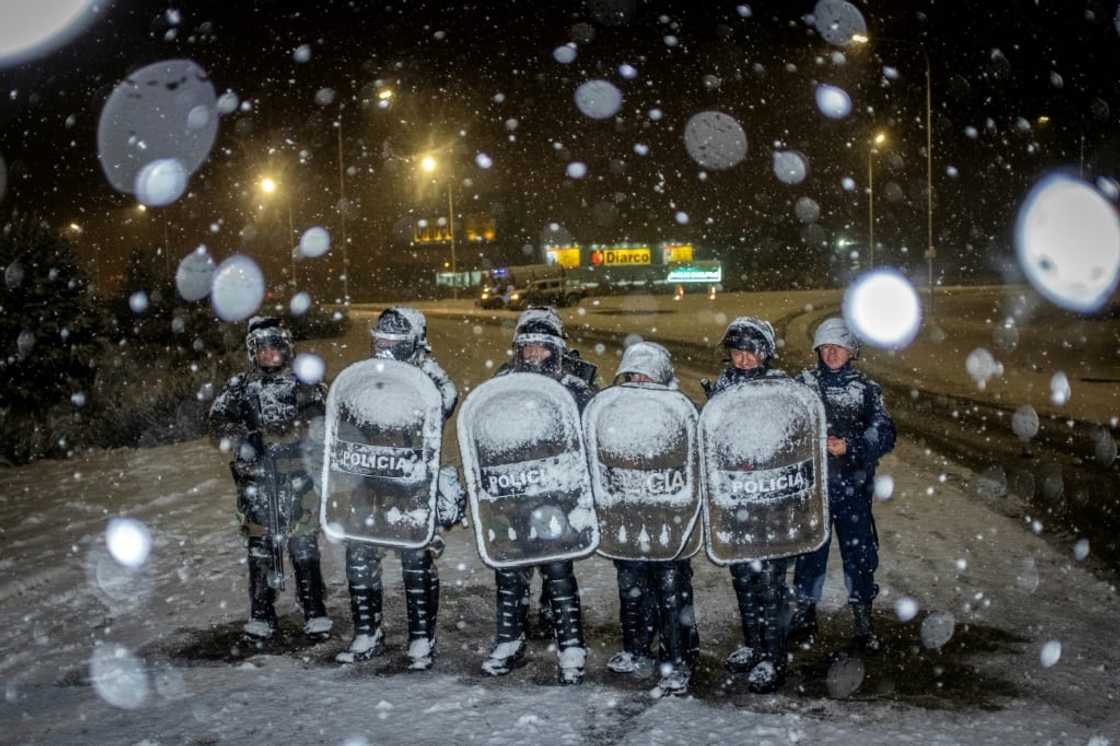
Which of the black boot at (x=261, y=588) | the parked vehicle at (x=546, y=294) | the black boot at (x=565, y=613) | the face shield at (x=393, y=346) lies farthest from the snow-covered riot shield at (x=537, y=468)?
the parked vehicle at (x=546, y=294)

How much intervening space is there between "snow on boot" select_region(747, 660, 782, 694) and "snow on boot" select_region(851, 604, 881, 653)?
78 cm

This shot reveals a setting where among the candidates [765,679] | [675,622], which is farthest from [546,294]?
[765,679]

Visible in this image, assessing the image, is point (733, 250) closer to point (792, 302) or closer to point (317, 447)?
point (792, 302)

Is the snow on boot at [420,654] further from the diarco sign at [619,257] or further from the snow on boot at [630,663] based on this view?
the diarco sign at [619,257]

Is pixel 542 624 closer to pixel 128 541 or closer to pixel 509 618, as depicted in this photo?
pixel 509 618

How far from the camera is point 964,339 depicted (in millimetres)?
24172

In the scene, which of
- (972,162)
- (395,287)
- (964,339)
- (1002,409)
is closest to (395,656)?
(1002,409)

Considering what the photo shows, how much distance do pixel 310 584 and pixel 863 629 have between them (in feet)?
10.6

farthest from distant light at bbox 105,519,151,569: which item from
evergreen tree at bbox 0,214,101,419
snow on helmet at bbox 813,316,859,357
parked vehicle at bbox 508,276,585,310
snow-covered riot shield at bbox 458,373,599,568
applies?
parked vehicle at bbox 508,276,585,310

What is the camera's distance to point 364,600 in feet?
17.2

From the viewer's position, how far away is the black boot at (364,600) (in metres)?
5.21

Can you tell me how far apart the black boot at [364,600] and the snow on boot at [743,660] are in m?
1.96

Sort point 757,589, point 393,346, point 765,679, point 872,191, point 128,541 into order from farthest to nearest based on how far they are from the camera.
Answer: point 872,191 < point 128,541 < point 393,346 < point 757,589 < point 765,679

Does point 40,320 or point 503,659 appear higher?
point 40,320
